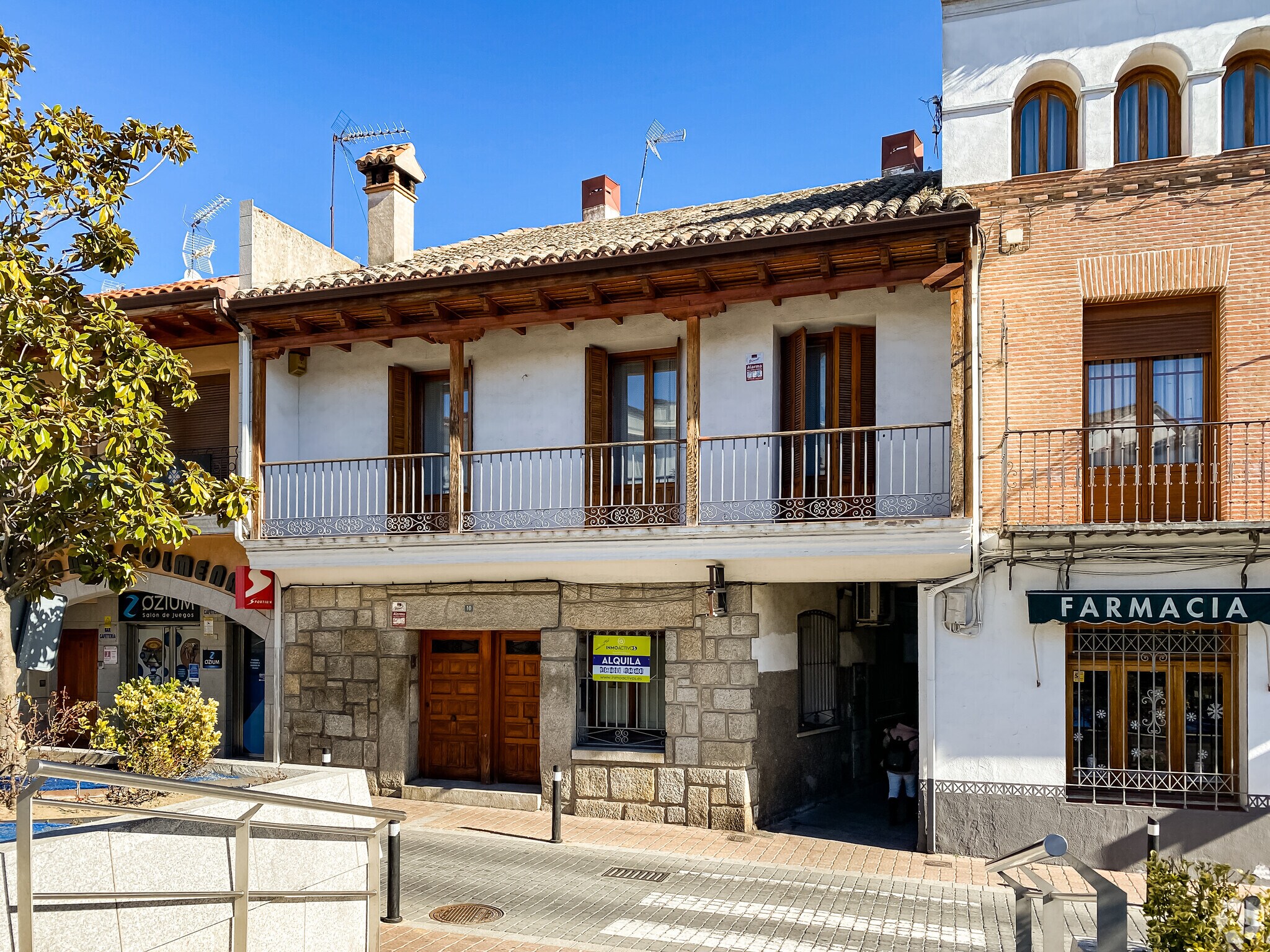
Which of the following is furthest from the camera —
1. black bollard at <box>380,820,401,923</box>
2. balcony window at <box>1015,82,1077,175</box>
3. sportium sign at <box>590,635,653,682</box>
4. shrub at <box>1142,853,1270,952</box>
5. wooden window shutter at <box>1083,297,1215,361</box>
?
sportium sign at <box>590,635,653,682</box>

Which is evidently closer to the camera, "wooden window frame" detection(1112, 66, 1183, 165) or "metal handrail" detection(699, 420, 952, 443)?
"metal handrail" detection(699, 420, 952, 443)

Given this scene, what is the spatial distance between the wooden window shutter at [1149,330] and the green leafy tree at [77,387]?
836cm

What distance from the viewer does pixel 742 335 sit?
11734 millimetres

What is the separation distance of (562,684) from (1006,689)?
16.4ft

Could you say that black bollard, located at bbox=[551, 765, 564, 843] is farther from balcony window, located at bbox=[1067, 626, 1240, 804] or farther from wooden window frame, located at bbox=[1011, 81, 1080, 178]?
wooden window frame, located at bbox=[1011, 81, 1080, 178]

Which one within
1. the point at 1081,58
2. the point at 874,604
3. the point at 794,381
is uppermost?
the point at 1081,58

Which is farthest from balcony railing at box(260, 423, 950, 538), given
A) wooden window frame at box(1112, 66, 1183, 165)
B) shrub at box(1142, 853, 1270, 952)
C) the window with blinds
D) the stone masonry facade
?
shrub at box(1142, 853, 1270, 952)

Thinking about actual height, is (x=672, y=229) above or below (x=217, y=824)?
above

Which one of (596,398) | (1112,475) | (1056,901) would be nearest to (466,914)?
(1056,901)

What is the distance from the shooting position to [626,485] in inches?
485

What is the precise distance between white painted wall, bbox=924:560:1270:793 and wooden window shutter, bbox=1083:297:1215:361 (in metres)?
2.20

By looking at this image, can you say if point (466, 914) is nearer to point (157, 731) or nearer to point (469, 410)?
point (157, 731)

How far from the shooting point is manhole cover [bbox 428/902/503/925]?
8.02 meters

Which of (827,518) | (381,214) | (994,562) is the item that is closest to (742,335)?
(827,518)
